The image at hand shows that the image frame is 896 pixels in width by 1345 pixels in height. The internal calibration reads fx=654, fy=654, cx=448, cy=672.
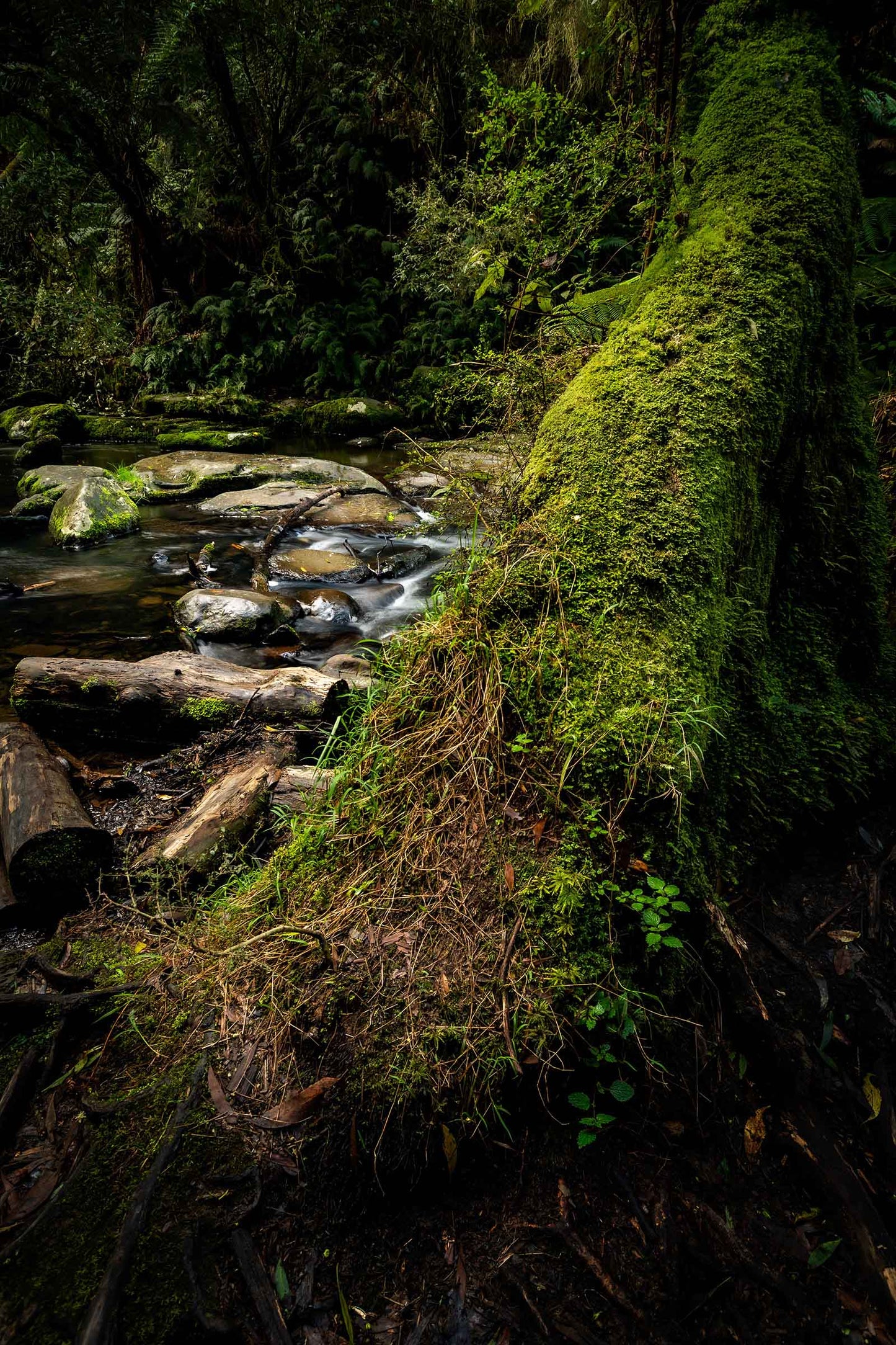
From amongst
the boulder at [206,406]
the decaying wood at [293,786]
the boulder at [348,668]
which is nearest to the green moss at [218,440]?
the boulder at [206,406]

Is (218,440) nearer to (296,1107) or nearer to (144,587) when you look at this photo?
(144,587)

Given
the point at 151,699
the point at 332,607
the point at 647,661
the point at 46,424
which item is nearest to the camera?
the point at 647,661

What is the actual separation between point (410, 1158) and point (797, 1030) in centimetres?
113

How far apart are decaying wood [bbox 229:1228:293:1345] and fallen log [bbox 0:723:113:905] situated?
164 centimetres

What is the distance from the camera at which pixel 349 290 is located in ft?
53.0

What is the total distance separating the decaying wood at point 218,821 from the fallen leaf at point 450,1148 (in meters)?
1.60

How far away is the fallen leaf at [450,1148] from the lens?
151cm

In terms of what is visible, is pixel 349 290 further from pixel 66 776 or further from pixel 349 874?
pixel 349 874

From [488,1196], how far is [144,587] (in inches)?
246

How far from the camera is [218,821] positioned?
2.87 m

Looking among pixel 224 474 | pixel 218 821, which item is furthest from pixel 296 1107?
pixel 224 474

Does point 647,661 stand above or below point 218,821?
above

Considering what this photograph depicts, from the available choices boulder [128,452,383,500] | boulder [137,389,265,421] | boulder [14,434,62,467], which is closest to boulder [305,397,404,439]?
boulder [137,389,265,421]

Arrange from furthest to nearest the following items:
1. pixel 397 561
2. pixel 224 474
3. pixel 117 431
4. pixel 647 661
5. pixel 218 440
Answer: pixel 117 431, pixel 218 440, pixel 224 474, pixel 397 561, pixel 647 661
